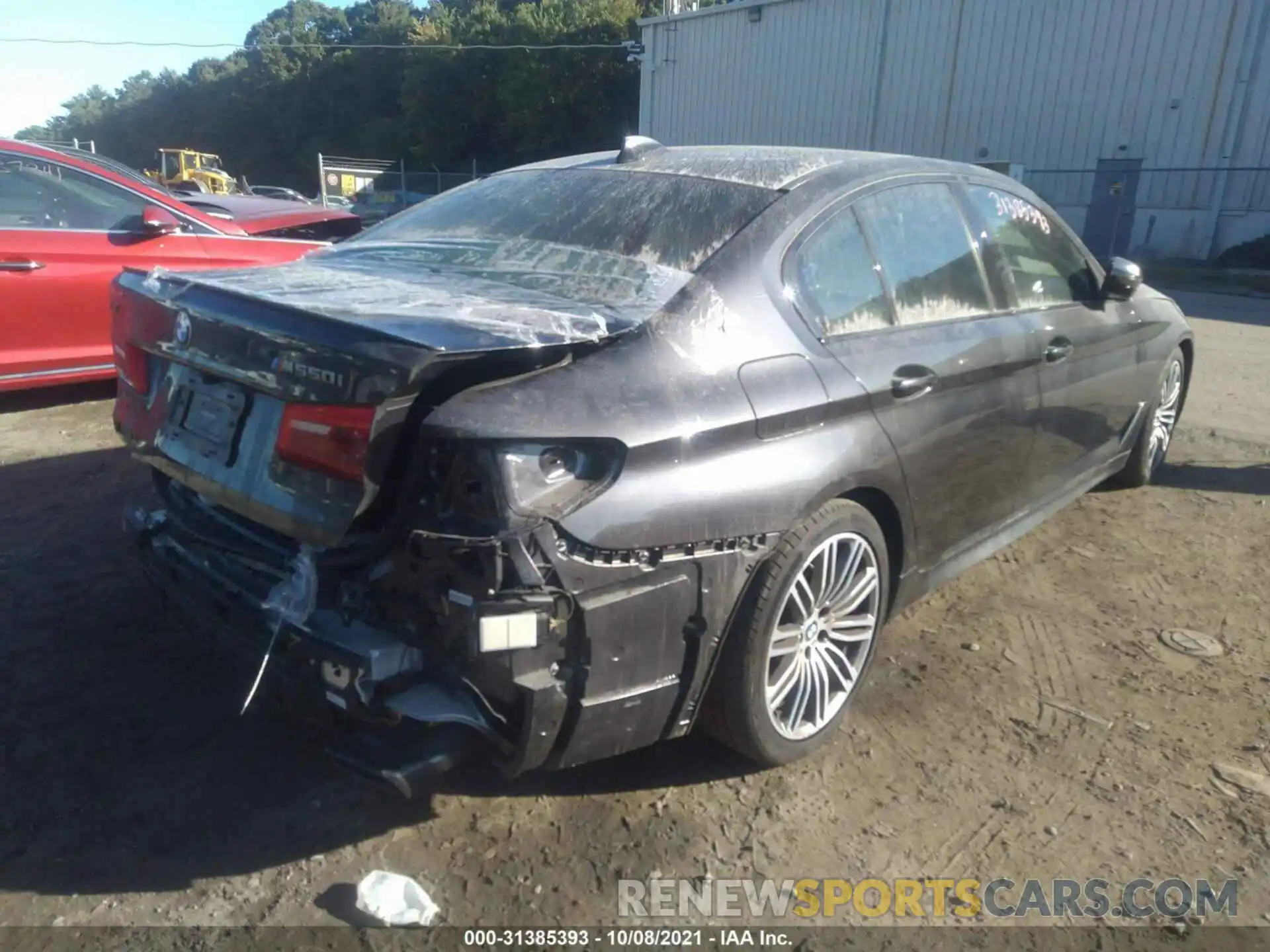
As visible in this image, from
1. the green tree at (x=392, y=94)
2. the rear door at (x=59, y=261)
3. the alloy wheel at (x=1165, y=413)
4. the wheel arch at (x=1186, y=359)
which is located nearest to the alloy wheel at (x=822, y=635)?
the alloy wheel at (x=1165, y=413)

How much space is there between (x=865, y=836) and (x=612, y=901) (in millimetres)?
701

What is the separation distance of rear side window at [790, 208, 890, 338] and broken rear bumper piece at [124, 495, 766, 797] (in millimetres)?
A: 794

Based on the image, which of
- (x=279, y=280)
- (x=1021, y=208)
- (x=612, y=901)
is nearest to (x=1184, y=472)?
(x=1021, y=208)

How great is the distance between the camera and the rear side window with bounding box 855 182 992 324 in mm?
3078

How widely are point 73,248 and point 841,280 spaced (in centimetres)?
484

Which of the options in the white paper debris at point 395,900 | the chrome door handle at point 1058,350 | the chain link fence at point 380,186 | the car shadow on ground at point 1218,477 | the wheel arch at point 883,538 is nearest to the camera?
the white paper debris at point 395,900

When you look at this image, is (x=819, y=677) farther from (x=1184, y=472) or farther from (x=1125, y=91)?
(x=1125, y=91)

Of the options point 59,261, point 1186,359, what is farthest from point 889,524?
point 59,261

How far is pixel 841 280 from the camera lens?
2887 mm

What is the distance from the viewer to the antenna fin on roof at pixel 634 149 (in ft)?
11.2

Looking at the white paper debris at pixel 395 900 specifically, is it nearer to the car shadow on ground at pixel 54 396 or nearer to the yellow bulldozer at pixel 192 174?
the car shadow on ground at pixel 54 396

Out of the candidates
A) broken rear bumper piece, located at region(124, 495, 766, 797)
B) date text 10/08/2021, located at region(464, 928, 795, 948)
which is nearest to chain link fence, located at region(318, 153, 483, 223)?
broken rear bumper piece, located at region(124, 495, 766, 797)

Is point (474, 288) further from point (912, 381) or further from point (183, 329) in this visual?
point (912, 381)

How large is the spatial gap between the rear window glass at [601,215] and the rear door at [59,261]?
9.87 ft
